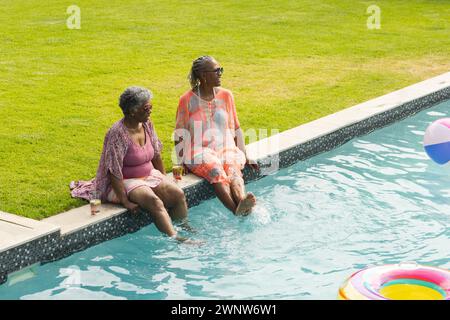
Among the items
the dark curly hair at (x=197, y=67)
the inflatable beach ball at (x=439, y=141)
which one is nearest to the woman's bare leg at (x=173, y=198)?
the dark curly hair at (x=197, y=67)

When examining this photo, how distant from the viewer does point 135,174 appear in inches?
313

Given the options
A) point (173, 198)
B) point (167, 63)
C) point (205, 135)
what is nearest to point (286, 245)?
point (173, 198)

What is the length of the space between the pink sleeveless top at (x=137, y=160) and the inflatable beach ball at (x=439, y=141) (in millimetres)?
2879

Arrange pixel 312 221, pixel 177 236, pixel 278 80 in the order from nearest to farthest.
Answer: pixel 177 236 < pixel 312 221 < pixel 278 80

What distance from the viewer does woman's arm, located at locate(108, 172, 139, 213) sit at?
7727 mm

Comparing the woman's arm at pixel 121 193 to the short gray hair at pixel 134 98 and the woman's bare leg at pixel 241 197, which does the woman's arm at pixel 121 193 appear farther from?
the woman's bare leg at pixel 241 197

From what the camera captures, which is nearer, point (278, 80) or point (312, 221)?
point (312, 221)

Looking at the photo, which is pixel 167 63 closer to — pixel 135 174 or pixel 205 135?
pixel 205 135
